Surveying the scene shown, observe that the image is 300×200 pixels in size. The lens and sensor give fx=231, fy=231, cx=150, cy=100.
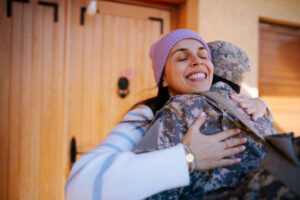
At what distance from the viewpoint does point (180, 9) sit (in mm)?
2617

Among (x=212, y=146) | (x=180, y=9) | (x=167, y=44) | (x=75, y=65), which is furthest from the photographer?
(x=180, y=9)

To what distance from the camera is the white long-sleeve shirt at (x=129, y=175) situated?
71 cm

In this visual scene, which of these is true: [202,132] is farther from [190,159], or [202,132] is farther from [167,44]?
[167,44]

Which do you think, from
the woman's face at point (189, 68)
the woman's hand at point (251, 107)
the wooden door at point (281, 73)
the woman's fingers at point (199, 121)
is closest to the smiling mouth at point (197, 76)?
the woman's face at point (189, 68)

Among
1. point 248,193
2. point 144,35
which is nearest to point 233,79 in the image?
point 248,193

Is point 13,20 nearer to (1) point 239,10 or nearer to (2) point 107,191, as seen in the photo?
(2) point 107,191

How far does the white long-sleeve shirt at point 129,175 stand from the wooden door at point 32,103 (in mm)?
1631

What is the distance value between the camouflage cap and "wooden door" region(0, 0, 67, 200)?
1543 millimetres

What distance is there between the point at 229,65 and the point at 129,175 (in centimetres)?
93

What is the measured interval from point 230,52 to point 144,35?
1.39 metres

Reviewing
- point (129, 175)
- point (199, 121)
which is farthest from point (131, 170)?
point (199, 121)

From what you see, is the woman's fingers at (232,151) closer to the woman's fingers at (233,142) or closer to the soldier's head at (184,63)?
the woman's fingers at (233,142)

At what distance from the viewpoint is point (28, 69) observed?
2178 millimetres

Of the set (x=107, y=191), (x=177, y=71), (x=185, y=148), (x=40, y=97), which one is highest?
(x=177, y=71)
